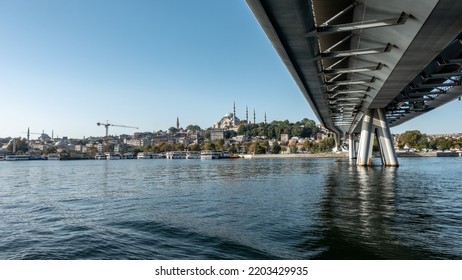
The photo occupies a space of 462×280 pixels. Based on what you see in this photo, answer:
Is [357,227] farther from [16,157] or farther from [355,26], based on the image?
[16,157]

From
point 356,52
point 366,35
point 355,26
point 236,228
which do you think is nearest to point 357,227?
point 236,228

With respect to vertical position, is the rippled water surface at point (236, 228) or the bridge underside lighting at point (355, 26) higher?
the bridge underside lighting at point (355, 26)

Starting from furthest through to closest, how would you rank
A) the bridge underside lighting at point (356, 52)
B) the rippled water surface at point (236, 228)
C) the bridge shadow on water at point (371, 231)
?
the bridge underside lighting at point (356, 52) → the rippled water surface at point (236, 228) → the bridge shadow on water at point (371, 231)

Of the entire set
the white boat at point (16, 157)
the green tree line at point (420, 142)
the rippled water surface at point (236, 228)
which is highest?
the green tree line at point (420, 142)

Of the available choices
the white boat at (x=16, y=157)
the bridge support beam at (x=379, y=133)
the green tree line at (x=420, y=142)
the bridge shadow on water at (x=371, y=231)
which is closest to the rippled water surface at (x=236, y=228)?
the bridge shadow on water at (x=371, y=231)

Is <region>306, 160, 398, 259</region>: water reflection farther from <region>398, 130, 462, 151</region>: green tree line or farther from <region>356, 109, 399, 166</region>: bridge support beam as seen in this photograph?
<region>398, 130, 462, 151</region>: green tree line

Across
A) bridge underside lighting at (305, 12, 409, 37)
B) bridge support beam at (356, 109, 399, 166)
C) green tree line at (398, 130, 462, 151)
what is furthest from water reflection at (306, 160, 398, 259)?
green tree line at (398, 130, 462, 151)

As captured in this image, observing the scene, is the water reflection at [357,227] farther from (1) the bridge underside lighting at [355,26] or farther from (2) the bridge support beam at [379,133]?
(2) the bridge support beam at [379,133]

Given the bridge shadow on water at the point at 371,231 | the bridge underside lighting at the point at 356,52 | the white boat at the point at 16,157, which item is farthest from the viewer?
the white boat at the point at 16,157

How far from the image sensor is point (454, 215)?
14.9 metres

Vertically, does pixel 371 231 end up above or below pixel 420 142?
below

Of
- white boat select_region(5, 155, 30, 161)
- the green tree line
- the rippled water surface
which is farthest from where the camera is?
white boat select_region(5, 155, 30, 161)

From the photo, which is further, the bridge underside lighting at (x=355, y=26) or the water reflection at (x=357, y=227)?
the bridge underside lighting at (x=355, y=26)
